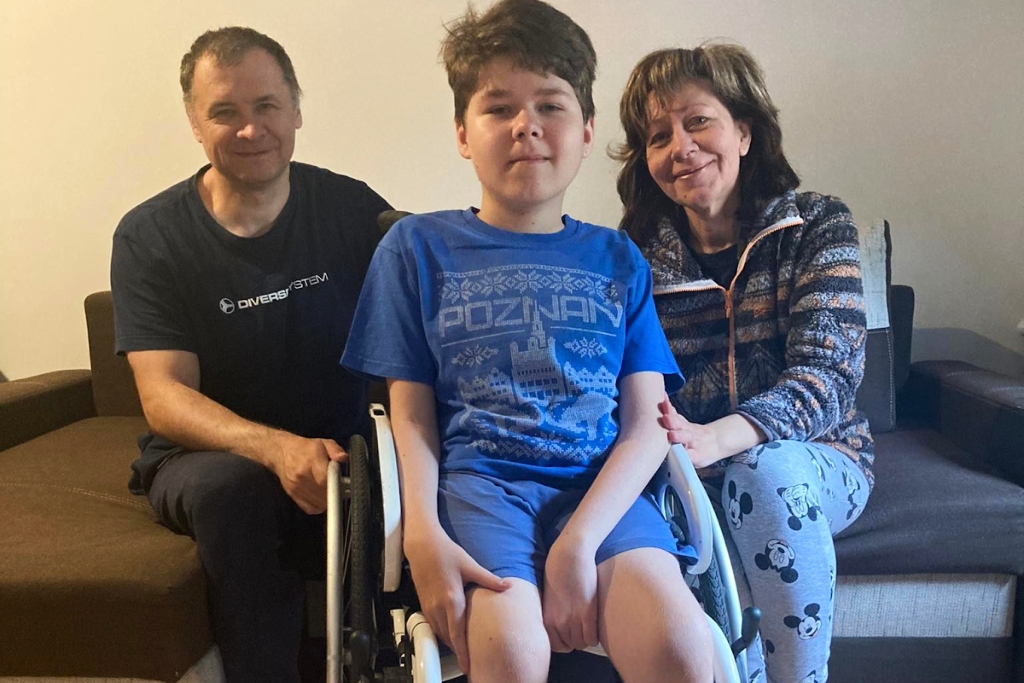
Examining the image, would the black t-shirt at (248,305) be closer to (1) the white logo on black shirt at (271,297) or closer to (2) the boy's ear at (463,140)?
(1) the white logo on black shirt at (271,297)

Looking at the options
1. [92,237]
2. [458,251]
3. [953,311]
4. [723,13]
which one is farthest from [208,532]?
[953,311]

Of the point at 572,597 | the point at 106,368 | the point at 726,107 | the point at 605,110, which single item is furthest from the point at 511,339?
the point at 106,368

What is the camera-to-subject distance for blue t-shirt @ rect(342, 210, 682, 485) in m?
1.02

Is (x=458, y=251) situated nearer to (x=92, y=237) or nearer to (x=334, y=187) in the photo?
(x=334, y=187)

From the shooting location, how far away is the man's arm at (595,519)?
897mm

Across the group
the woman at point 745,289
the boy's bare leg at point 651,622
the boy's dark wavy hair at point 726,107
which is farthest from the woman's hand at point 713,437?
the boy's dark wavy hair at point 726,107

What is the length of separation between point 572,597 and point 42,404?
162cm

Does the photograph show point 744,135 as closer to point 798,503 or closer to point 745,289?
point 745,289

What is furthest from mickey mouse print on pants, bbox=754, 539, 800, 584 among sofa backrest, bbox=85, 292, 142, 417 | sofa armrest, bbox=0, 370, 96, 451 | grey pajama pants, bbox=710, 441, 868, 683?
sofa armrest, bbox=0, 370, 96, 451

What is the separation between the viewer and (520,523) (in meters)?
0.95

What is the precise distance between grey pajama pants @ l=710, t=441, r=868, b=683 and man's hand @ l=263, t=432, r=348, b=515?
0.62 meters

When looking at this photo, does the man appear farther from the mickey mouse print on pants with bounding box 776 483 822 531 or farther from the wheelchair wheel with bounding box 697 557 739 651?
the mickey mouse print on pants with bounding box 776 483 822 531

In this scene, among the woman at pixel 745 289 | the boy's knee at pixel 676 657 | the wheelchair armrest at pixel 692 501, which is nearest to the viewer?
the boy's knee at pixel 676 657

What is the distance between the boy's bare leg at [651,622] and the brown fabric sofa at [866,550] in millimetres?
579
